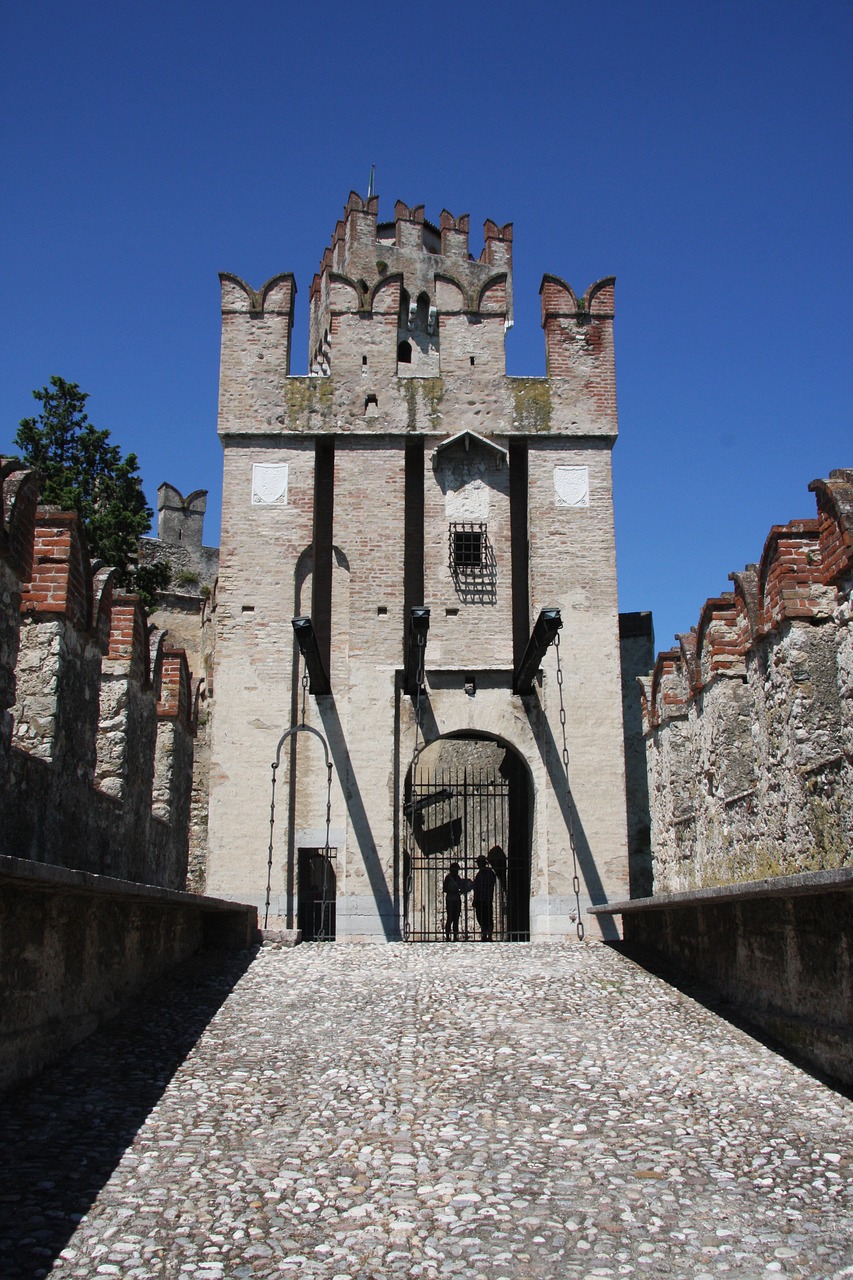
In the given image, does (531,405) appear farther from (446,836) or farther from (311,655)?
(446,836)

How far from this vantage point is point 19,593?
265 inches

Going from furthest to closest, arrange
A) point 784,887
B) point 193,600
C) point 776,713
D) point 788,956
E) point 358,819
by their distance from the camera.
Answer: point 193,600 → point 358,819 → point 776,713 → point 788,956 → point 784,887

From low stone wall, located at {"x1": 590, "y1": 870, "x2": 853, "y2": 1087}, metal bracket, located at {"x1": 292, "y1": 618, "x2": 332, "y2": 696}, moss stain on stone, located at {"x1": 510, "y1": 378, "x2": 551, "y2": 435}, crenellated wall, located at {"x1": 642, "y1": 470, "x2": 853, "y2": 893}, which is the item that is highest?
moss stain on stone, located at {"x1": 510, "y1": 378, "x2": 551, "y2": 435}

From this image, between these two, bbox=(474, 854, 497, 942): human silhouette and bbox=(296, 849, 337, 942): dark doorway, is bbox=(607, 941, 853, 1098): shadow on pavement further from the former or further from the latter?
bbox=(296, 849, 337, 942): dark doorway

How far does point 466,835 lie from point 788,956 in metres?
12.2

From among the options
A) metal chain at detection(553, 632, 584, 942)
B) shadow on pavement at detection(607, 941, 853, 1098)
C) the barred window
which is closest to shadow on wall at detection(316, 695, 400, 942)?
metal chain at detection(553, 632, 584, 942)

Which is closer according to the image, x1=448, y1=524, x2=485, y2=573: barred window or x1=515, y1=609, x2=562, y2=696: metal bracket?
x1=515, y1=609, x2=562, y2=696: metal bracket

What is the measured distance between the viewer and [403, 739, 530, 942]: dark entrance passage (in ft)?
47.0

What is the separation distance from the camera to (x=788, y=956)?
632 centimetres

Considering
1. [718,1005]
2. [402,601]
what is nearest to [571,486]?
[402,601]

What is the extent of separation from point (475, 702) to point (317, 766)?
208cm

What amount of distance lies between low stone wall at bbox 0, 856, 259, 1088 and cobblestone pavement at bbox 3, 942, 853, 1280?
20 cm

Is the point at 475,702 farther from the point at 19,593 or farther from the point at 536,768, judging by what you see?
the point at 19,593

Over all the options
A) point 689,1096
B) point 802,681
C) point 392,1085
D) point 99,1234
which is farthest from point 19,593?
point 802,681
